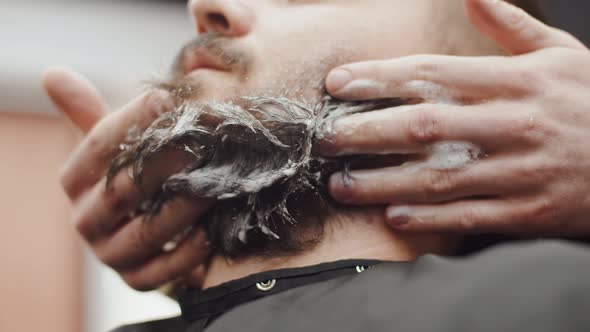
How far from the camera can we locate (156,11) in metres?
2.52

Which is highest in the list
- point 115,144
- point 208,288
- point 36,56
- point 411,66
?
point 411,66

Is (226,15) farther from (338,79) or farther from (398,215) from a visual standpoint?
(398,215)

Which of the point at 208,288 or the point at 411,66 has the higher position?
the point at 411,66

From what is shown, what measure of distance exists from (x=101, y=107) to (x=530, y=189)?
30.1 inches

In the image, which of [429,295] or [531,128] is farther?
[531,128]

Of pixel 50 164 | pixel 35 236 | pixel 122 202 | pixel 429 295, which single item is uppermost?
pixel 429 295

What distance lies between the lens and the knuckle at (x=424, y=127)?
0.76 m

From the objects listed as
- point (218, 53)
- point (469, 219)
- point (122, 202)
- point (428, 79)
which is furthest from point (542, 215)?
point (122, 202)

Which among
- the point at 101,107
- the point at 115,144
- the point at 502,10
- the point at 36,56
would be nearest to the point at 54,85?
the point at 101,107

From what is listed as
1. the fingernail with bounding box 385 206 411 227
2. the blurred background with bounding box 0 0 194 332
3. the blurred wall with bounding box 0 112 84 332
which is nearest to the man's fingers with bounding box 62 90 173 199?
the fingernail with bounding box 385 206 411 227

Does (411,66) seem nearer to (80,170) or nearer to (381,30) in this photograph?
(381,30)

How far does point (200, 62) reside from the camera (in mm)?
909

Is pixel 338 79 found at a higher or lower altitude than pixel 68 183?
higher

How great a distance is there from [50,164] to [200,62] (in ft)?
5.51
